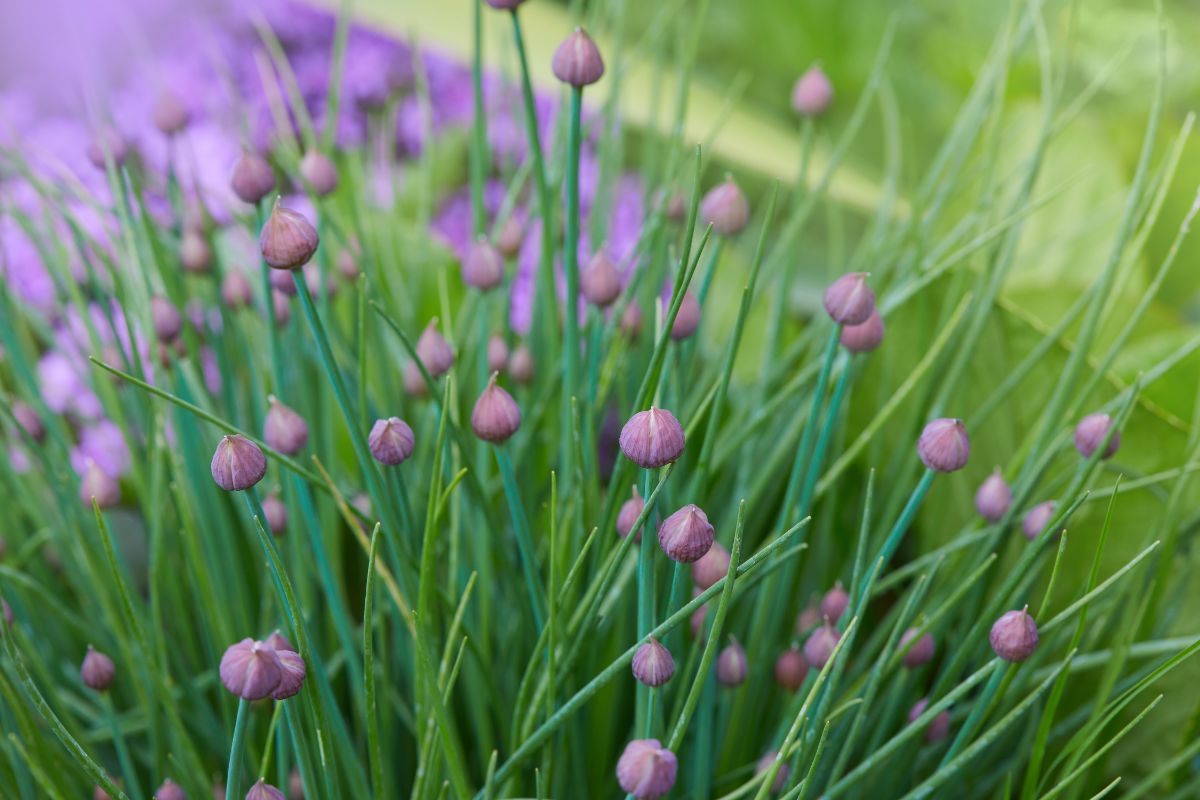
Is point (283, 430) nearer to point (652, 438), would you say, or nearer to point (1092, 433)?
point (652, 438)

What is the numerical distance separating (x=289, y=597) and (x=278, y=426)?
0.09 metres

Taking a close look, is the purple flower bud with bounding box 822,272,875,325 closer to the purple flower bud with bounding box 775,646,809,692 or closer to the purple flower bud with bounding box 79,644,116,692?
the purple flower bud with bounding box 775,646,809,692

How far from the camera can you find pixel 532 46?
781 mm

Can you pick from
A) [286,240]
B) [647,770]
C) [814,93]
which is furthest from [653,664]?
[814,93]

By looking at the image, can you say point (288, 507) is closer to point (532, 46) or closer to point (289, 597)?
point (289, 597)

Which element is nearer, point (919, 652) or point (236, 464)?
point (236, 464)

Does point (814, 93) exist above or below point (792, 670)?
above

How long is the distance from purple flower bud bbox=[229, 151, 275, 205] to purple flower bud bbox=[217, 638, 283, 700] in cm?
16

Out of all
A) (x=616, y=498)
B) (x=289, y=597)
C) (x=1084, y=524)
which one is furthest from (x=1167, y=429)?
(x=289, y=597)

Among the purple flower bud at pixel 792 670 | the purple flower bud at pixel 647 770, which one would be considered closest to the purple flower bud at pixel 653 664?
the purple flower bud at pixel 647 770

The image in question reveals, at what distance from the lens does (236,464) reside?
276mm

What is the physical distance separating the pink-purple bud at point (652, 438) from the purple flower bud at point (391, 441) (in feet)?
0.23

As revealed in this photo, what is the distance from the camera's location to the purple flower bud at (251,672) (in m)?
0.26

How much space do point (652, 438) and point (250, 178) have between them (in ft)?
0.56
